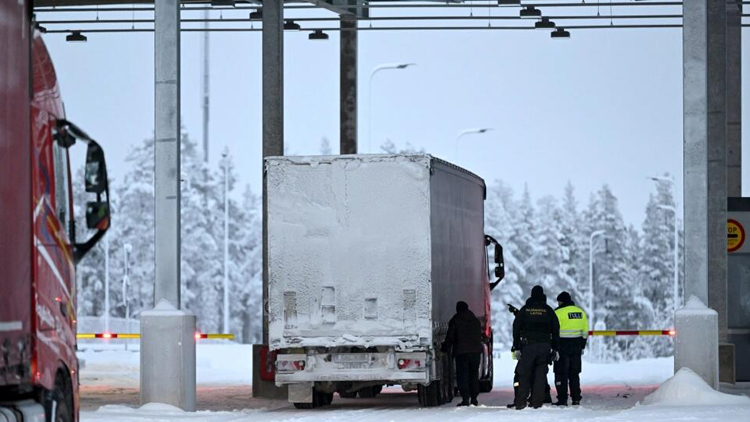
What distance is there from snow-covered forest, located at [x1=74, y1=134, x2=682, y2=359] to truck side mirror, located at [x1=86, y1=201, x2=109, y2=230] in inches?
3935

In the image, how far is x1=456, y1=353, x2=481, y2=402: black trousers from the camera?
2652cm

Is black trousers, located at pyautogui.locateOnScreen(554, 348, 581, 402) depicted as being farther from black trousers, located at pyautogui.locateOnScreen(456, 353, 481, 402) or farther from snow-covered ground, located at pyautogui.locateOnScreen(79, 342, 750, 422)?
black trousers, located at pyautogui.locateOnScreen(456, 353, 481, 402)

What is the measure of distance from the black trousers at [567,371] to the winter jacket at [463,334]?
1249mm

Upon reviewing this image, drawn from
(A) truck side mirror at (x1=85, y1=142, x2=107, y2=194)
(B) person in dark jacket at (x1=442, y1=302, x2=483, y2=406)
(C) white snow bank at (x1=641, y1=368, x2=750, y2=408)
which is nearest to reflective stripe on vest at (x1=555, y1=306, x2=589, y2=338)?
(B) person in dark jacket at (x1=442, y1=302, x2=483, y2=406)

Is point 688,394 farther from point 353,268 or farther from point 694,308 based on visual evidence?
point 353,268

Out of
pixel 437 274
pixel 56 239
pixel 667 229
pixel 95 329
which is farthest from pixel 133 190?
pixel 56 239

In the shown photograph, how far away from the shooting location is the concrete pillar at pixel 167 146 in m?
24.2

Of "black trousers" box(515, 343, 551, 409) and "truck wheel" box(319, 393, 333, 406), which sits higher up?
"black trousers" box(515, 343, 551, 409)

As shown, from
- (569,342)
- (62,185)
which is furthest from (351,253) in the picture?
(62,185)

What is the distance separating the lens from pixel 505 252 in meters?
129

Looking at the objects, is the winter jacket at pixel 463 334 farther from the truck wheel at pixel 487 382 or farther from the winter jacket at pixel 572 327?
the truck wheel at pixel 487 382

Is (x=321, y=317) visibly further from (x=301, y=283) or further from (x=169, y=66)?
(x=169, y=66)

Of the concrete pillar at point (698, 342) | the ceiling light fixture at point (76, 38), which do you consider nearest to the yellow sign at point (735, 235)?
the concrete pillar at point (698, 342)

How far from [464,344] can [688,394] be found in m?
3.63
